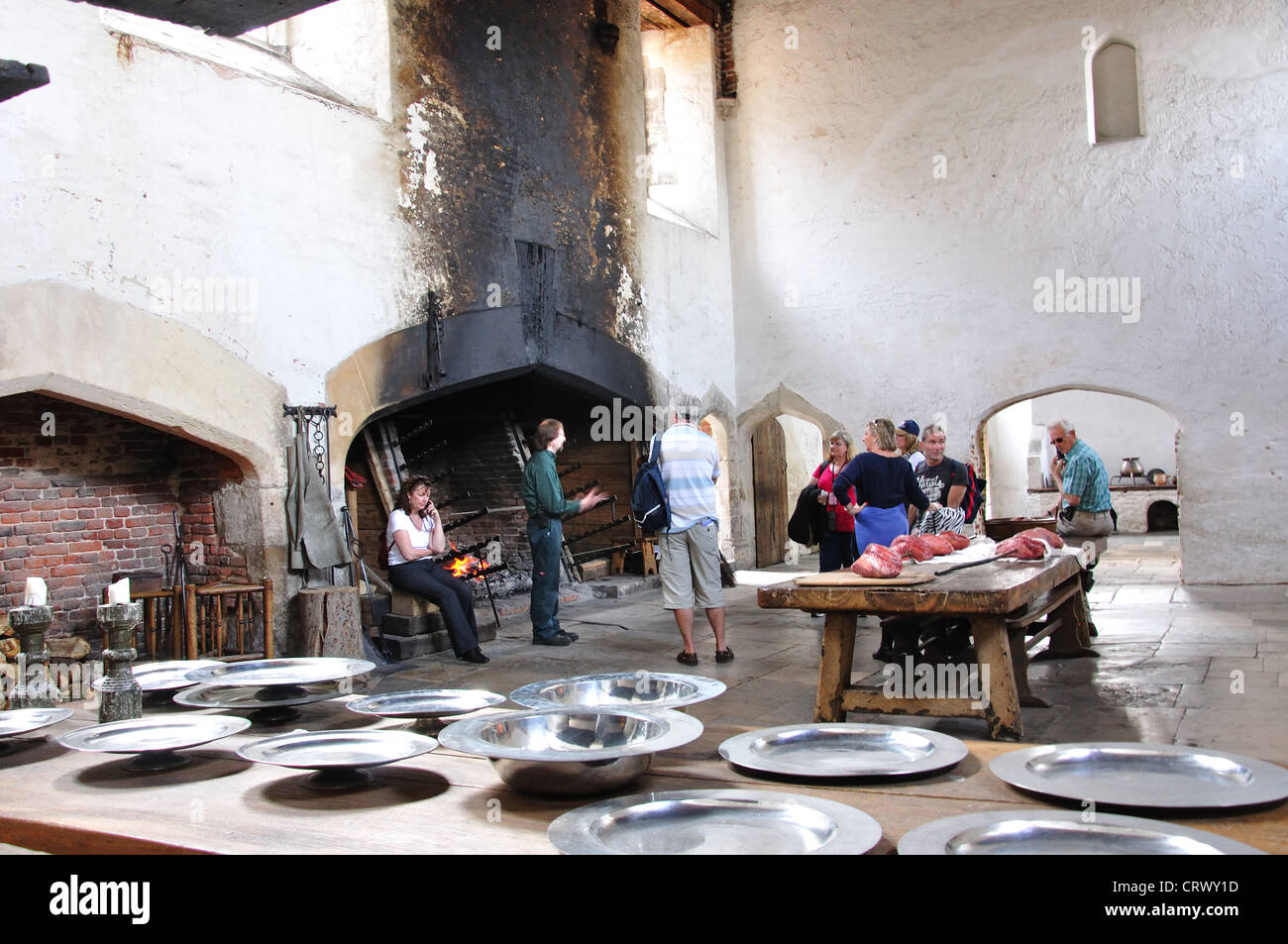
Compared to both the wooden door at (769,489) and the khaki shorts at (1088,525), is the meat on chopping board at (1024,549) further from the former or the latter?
the wooden door at (769,489)

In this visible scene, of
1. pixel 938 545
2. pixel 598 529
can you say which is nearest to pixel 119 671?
pixel 938 545

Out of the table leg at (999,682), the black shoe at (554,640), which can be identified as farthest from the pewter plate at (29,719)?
the black shoe at (554,640)

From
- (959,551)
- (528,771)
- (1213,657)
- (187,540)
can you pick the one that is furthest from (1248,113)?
(528,771)

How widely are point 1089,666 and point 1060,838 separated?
5.04 meters

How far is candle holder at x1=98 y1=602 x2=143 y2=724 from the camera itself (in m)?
2.69

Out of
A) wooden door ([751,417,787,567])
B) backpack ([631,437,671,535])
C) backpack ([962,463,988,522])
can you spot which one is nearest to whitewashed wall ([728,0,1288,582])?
wooden door ([751,417,787,567])

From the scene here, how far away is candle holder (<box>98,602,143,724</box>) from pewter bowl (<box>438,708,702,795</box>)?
103 cm

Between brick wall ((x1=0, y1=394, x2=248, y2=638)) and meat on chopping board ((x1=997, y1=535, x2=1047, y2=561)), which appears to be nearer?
meat on chopping board ((x1=997, y1=535, x2=1047, y2=561))

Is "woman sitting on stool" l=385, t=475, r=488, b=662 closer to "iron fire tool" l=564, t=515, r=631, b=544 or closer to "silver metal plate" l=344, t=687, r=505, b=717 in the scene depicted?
"iron fire tool" l=564, t=515, r=631, b=544

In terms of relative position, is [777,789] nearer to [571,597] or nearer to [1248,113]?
[571,597]

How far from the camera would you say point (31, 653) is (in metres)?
3.04

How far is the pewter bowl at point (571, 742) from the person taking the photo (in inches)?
75.5
